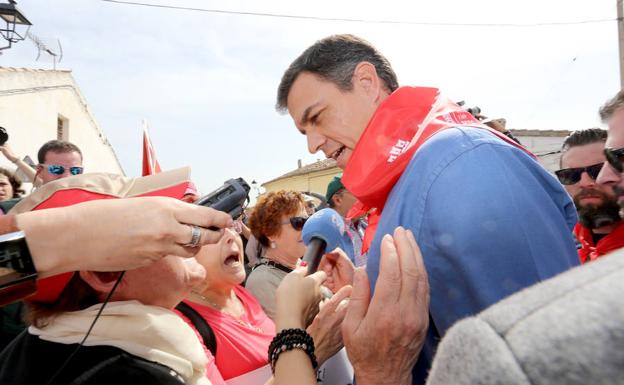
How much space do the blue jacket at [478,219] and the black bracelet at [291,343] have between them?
1.67 ft

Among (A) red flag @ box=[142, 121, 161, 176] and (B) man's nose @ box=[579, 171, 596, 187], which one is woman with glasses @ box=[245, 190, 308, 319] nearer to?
(A) red flag @ box=[142, 121, 161, 176]

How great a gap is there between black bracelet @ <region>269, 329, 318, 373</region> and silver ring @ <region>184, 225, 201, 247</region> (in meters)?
0.49

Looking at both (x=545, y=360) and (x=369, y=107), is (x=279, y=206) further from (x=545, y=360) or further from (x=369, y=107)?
(x=545, y=360)

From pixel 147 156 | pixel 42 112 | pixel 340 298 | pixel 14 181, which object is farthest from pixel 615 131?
pixel 42 112

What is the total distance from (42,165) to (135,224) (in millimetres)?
4132

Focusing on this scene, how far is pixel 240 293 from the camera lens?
3.14 meters

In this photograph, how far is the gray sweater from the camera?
0.34 m

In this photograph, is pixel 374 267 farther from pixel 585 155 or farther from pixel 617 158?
pixel 585 155

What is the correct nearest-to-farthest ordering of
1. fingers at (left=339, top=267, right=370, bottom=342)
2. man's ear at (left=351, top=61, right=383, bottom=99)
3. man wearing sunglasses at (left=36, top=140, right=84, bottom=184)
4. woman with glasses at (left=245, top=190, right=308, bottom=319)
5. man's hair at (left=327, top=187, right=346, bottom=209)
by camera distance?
1. fingers at (left=339, top=267, right=370, bottom=342)
2. man's ear at (left=351, top=61, right=383, bottom=99)
3. woman with glasses at (left=245, top=190, right=308, bottom=319)
4. man wearing sunglasses at (left=36, top=140, right=84, bottom=184)
5. man's hair at (left=327, top=187, right=346, bottom=209)

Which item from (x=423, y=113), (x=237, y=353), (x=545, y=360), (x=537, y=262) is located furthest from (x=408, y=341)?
(x=237, y=353)

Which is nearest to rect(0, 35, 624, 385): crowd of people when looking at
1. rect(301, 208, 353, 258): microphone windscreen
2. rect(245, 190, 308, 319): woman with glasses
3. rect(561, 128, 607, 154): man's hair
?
rect(301, 208, 353, 258): microphone windscreen

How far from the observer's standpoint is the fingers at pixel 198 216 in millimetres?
1370

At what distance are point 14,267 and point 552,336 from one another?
1324 mm

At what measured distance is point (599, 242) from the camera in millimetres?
3191
